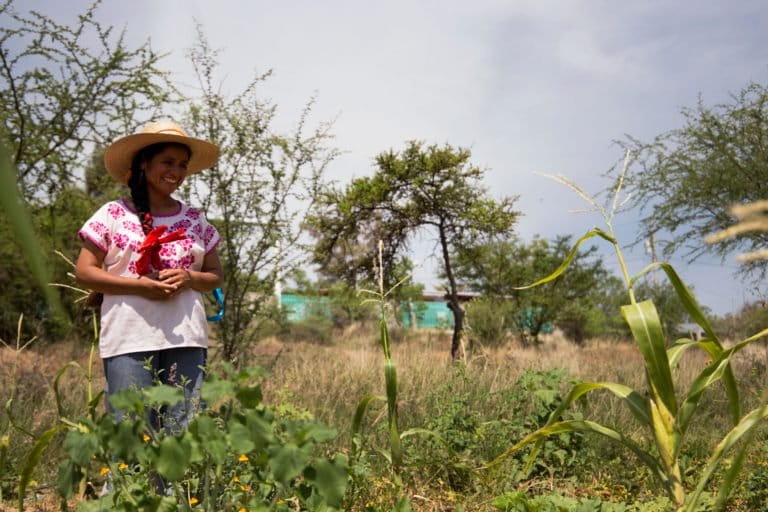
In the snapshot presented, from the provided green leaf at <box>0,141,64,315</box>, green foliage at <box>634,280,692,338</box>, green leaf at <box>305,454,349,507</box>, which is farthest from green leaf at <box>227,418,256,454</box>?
green foliage at <box>634,280,692,338</box>

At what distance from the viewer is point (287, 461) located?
3.94 feet

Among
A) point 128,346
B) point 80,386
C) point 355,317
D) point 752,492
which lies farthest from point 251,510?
point 355,317

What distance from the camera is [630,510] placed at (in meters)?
2.49

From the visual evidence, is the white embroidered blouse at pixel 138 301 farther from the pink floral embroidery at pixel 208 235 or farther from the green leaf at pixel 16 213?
the green leaf at pixel 16 213

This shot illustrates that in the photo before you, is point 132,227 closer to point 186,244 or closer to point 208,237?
point 186,244

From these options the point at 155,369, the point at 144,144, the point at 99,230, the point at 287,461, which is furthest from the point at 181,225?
the point at 287,461

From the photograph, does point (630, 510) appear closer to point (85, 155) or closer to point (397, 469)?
point (397, 469)

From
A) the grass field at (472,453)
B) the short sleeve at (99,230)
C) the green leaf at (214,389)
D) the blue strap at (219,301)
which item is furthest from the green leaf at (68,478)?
the blue strap at (219,301)

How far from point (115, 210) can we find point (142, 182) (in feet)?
0.69

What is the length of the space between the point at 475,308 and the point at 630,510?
14.9 metres

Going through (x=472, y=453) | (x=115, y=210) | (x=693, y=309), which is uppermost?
(x=115, y=210)

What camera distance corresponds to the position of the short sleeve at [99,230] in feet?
8.93

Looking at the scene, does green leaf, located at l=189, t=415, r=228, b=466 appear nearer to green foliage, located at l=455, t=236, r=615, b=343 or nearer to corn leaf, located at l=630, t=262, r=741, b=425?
corn leaf, located at l=630, t=262, r=741, b=425

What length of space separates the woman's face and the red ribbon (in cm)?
22
